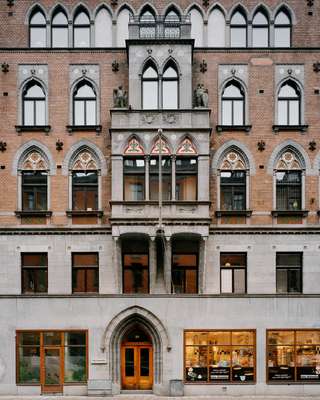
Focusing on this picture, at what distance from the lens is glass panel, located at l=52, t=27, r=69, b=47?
29.3m

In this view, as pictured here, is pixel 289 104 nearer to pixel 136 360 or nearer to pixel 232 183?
pixel 232 183

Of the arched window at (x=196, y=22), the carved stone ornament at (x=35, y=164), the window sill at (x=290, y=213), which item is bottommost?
the window sill at (x=290, y=213)

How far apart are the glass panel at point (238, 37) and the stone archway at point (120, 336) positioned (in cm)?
1317

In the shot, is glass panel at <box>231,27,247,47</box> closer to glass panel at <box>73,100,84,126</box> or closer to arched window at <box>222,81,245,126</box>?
arched window at <box>222,81,245,126</box>

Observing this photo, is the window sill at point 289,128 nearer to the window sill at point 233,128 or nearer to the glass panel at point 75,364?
the window sill at point 233,128

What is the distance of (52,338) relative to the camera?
2752 cm

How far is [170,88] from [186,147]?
294cm

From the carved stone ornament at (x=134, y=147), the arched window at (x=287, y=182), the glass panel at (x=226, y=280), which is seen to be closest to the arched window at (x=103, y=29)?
the carved stone ornament at (x=134, y=147)

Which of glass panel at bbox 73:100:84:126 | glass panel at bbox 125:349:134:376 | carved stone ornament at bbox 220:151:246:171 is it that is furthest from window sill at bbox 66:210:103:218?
glass panel at bbox 125:349:134:376

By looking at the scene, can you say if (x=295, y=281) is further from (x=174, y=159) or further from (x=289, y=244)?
(x=174, y=159)

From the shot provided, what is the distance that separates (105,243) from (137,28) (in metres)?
9.94

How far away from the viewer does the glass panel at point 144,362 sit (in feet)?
92.1

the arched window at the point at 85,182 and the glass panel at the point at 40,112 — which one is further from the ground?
the glass panel at the point at 40,112

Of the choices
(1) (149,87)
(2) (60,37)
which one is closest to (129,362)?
(1) (149,87)
